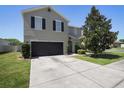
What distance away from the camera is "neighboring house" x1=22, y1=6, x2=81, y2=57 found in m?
15.0

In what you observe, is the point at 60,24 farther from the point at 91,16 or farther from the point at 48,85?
the point at 48,85

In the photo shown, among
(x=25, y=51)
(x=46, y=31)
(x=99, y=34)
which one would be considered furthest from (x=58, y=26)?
(x=25, y=51)

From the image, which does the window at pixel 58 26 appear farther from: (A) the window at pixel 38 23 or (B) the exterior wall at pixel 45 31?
(A) the window at pixel 38 23

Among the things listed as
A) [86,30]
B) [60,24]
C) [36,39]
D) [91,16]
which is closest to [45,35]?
[36,39]

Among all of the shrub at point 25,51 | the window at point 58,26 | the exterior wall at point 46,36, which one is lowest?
the shrub at point 25,51

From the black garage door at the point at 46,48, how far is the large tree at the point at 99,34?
159 inches

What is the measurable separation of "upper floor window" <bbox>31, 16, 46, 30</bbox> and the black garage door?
80.8 inches

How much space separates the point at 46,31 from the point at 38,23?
56.4 inches

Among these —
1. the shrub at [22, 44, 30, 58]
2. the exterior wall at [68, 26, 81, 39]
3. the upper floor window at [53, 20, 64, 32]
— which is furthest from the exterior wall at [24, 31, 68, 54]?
the exterior wall at [68, 26, 81, 39]

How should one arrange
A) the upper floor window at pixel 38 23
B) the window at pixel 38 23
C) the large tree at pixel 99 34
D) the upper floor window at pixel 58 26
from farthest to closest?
the upper floor window at pixel 58 26
the window at pixel 38 23
the upper floor window at pixel 38 23
the large tree at pixel 99 34

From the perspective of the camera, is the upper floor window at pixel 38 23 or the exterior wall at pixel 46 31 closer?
the exterior wall at pixel 46 31

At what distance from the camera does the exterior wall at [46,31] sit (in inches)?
587

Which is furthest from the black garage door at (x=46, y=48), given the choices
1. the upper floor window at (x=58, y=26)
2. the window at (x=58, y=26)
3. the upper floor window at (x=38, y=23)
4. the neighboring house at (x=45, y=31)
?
the upper floor window at (x=38, y=23)

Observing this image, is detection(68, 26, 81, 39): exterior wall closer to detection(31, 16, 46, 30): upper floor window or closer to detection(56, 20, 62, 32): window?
detection(56, 20, 62, 32): window
